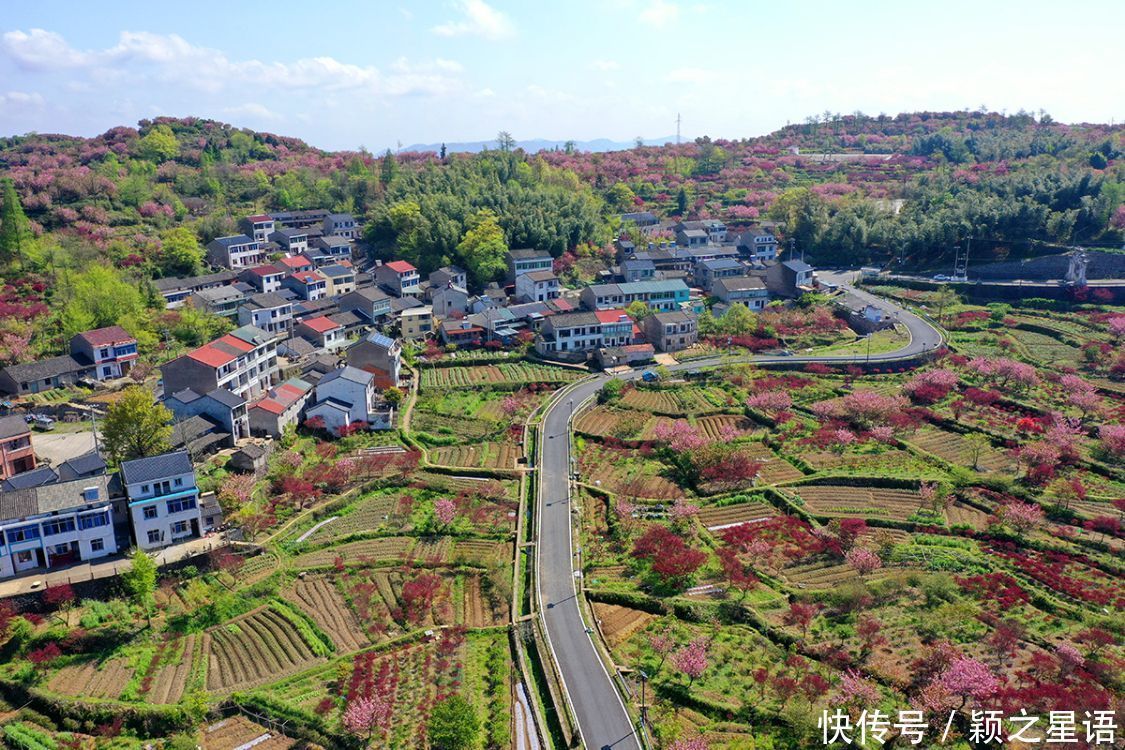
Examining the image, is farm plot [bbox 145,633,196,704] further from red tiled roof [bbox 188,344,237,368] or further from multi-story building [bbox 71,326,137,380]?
multi-story building [bbox 71,326,137,380]

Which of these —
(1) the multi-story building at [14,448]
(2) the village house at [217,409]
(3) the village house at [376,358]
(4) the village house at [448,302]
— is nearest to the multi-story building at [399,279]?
(4) the village house at [448,302]

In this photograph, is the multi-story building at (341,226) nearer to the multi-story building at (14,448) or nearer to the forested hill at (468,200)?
the forested hill at (468,200)

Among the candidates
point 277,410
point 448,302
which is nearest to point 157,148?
point 448,302

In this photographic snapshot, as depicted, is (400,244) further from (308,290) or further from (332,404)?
(332,404)

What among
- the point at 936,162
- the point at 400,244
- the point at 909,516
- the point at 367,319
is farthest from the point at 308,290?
the point at 936,162

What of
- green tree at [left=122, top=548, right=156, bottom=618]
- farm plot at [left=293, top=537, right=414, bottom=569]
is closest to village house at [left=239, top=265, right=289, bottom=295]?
farm plot at [left=293, top=537, right=414, bottom=569]

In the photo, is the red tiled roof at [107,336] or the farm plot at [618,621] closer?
the farm plot at [618,621]

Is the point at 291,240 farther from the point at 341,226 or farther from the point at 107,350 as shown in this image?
the point at 107,350

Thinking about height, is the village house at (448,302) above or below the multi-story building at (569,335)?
above
